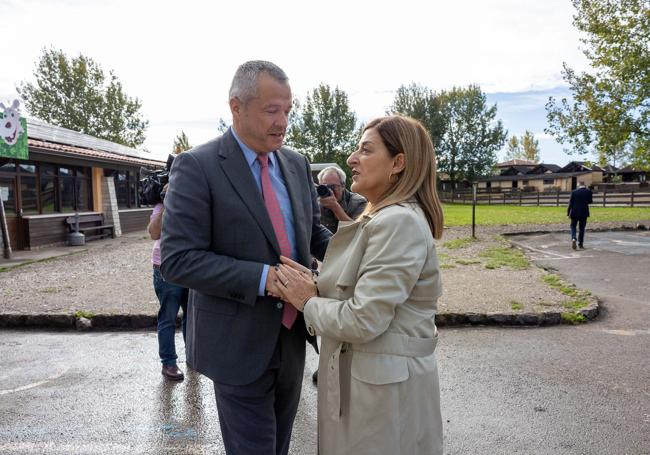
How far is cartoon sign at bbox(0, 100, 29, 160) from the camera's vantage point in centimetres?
1207

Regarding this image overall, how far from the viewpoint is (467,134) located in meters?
55.7

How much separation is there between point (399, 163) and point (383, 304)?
0.55 metres

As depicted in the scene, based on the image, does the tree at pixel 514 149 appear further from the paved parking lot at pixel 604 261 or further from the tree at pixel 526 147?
the paved parking lot at pixel 604 261

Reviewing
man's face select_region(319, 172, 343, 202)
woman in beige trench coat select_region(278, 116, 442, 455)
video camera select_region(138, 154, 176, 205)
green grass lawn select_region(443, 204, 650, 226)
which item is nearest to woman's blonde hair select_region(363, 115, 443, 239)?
woman in beige trench coat select_region(278, 116, 442, 455)

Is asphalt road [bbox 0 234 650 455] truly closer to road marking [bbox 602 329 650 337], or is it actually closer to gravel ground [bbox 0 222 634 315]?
road marking [bbox 602 329 650 337]

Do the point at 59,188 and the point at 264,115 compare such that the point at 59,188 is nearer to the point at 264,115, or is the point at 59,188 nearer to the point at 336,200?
the point at 336,200

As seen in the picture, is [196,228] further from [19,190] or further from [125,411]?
[19,190]

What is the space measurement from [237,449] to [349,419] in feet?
1.83

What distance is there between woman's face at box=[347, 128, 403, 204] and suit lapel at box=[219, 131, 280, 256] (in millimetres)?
400

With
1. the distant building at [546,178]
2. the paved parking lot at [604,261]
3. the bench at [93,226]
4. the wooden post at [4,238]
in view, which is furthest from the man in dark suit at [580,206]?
the distant building at [546,178]

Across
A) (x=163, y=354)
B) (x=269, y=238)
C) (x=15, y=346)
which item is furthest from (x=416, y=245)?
(x=15, y=346)

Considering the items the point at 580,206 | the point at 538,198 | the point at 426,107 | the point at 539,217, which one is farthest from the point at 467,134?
the point at 580,206

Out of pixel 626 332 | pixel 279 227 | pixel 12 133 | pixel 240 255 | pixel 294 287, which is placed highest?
pixel 12 133

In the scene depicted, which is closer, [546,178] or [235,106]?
[235,106]
